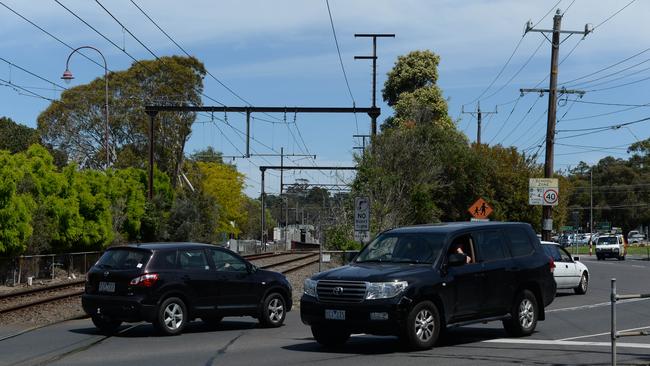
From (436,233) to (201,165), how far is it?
81.1m

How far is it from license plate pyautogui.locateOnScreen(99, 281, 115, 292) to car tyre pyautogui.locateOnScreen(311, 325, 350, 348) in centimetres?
368

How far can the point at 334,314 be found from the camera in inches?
517

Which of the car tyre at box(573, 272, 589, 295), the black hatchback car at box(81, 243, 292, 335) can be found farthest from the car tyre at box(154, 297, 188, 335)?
the car tyre at box(573, 272, 589, 295)

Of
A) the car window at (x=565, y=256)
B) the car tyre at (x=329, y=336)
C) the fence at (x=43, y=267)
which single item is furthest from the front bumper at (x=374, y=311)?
the fence at (x=43, y=267)

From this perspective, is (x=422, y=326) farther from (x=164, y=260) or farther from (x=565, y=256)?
(x=565, y=256)

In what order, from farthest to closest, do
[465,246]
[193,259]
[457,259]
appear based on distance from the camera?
[193,259]
[465,246]
[457,259]

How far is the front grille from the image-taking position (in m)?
13.0

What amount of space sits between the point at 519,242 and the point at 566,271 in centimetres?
1134

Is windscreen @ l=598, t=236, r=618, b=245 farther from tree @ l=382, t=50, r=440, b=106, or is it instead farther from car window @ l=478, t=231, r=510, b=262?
car window @ l=478, t=231, r=510, b=262

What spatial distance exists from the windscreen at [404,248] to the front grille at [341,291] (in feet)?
3.76

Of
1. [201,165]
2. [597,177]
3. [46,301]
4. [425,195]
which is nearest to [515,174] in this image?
[425,195]

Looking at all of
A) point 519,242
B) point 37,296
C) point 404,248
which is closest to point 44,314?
point 37,296

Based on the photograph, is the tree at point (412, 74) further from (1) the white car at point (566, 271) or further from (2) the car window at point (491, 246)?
(2) the car window at point (491, 246)

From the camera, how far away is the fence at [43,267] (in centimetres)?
3216
